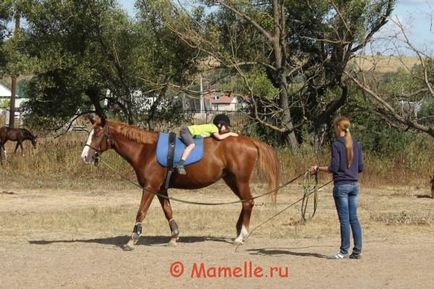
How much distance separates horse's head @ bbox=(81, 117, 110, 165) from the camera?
11.0m

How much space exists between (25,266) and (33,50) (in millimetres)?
17958

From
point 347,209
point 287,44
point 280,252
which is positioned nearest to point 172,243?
point 280,252

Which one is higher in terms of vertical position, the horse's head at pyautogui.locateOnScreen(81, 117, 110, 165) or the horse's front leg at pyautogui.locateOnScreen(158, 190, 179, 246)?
the horse's head at pyautogui.locateOnScreen(81, 117, 110, 165)

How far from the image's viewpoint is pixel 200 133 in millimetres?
11477

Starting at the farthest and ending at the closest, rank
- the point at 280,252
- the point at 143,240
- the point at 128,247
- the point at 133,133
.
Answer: the point at 143,240, the point at 133,133, the point at 128,247, the point at 280,252

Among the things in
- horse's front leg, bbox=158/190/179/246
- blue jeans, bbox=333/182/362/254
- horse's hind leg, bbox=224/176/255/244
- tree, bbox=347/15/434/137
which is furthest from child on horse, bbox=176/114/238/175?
tree, bbox=347/15/434/137

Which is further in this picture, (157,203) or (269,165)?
(157,203)

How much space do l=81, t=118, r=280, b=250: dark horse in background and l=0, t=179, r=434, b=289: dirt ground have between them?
0.71 metres

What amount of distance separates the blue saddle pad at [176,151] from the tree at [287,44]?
13.4m

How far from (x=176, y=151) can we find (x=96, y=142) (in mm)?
1253

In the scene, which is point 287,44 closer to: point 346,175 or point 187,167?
Answer: point 187,167

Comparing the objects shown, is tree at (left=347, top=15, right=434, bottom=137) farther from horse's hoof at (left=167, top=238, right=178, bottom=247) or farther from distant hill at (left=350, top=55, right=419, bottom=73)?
horse's hoof at (left=167, top=238, right=178, bottom=247)

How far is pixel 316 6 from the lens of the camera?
2497 cm

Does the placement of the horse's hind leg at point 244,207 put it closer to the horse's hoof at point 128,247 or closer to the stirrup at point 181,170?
the stirrup at point 181,170
